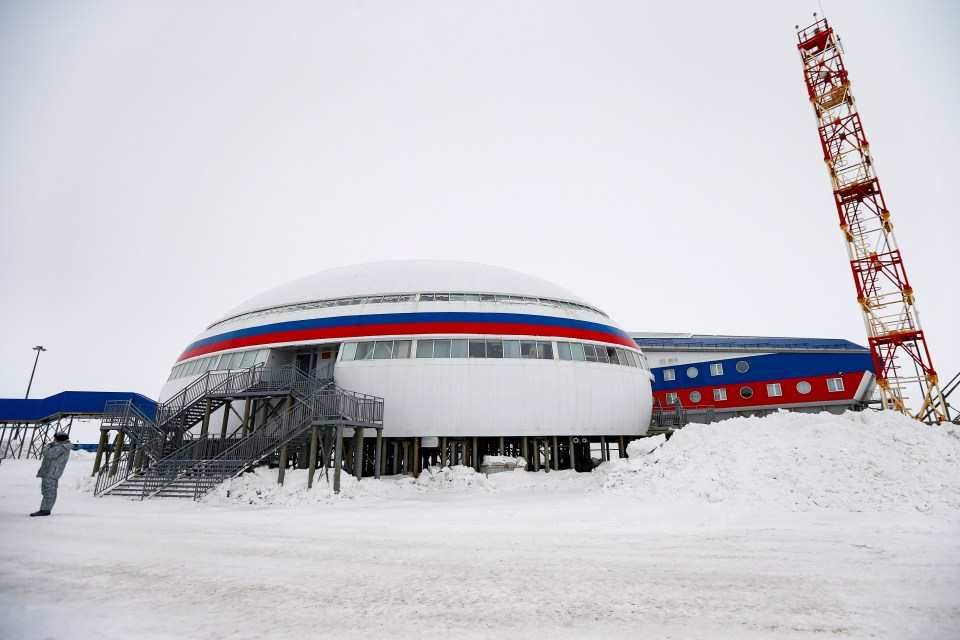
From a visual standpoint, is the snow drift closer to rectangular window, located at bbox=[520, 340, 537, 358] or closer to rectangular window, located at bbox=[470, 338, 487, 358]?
rectangular window, located at bbox=[470, 338, 487, 358]

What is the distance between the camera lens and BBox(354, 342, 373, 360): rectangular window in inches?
934

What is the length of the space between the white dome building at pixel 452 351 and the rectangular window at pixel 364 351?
7 cm

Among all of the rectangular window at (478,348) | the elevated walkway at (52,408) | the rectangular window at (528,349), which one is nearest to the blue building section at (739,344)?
the rectangular window at (528,349)

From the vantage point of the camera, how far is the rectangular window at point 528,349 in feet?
79.9

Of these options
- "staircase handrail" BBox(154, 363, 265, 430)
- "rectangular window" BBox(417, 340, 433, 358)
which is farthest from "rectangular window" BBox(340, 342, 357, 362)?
"staircase handrail" BBox(154, 363, 265, 430)

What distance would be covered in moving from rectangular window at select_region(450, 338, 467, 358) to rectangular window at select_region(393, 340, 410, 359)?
7.52 ft

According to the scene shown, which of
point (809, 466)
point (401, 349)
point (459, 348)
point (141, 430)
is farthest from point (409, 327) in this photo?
point (809, 466)

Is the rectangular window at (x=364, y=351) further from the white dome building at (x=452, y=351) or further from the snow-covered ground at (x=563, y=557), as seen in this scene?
the snow-covered ground at (x=563, y=557)

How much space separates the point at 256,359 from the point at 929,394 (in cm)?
4479

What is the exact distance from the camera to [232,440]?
2055cm

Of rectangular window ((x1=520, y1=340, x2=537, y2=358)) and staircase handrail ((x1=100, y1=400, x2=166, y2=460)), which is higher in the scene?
rectangular window ((x1=520, y1=340, x2=537, y2=358))

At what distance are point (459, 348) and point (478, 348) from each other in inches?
39.4

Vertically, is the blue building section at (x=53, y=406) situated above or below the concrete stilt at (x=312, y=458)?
above

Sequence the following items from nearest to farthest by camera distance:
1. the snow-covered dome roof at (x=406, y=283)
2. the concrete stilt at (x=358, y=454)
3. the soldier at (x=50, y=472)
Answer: the soldier at (x=50, y=472) < the concrete stilt at (x=358, y=454) < the snow-covered dome roof at (x=406, y=283)
